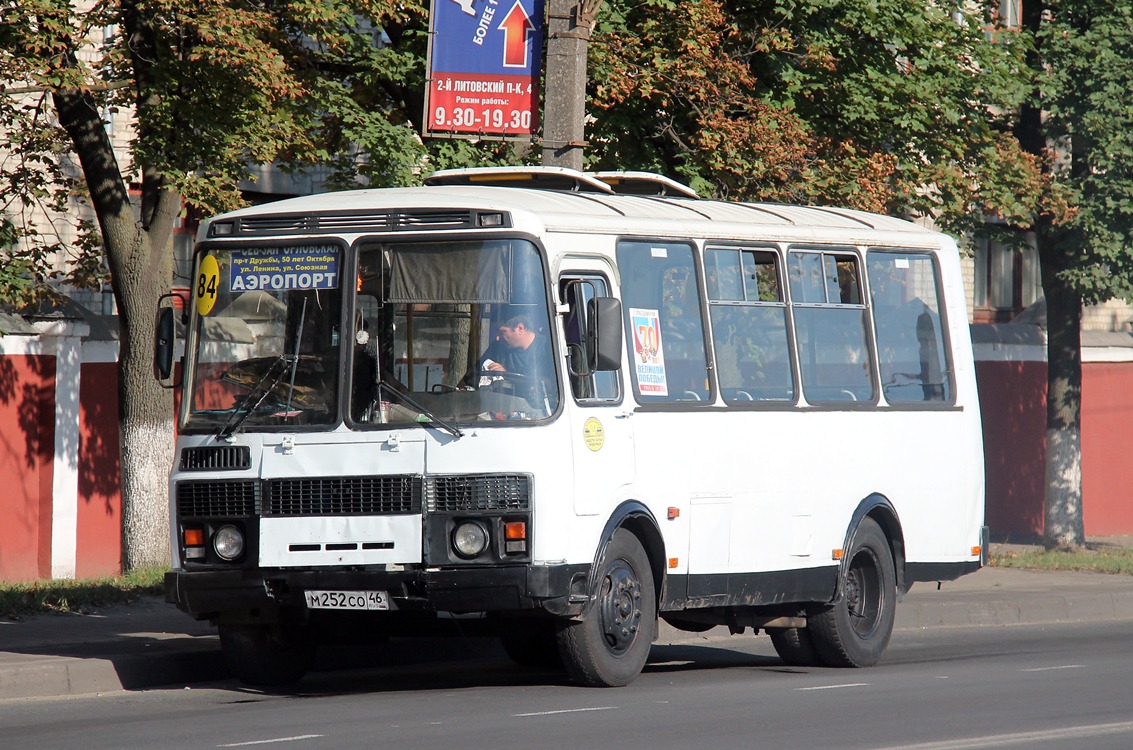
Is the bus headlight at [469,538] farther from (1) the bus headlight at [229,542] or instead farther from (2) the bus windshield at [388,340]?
(1) the bus headlight at [229,542]

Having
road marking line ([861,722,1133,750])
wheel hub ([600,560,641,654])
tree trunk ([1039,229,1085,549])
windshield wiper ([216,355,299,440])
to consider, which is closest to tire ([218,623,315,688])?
windshield wiper ([216,355,299,440])

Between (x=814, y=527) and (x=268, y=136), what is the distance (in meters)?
6.01

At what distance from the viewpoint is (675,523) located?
421 inches

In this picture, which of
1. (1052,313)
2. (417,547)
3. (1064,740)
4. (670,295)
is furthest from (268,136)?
(1052,313)

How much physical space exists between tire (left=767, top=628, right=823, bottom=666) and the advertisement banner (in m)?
4.30

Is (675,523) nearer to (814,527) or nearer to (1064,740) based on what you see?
(814,527)

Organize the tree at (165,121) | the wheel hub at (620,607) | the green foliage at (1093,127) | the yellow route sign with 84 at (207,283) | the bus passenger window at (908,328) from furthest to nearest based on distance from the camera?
the green foliage at (1093,127) < the tree at (165,121) < the bus passenger window at (908,328) < the yellow route sign with 84 at (207,283) < the wheel hub at (620,607)

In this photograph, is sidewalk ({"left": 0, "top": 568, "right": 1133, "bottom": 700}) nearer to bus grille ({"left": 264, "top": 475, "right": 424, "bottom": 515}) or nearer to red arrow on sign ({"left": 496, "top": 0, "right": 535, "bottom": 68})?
bus grille ({"left": 264, "top": 475, "right": 424, "bottom": 515})

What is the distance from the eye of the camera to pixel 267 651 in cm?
1087

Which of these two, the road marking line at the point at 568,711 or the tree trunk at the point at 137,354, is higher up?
the tree trunk at the point at 137,354

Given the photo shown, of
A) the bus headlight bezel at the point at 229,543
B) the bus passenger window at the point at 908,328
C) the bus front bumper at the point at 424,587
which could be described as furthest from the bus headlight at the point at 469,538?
the bus passenger window at the point at 908,328

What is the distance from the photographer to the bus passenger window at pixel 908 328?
12.7 metres

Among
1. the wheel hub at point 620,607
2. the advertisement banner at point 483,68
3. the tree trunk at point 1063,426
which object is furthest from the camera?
the tree trunk at point 1063,426

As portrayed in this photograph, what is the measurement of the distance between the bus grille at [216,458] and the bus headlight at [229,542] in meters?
0.34
